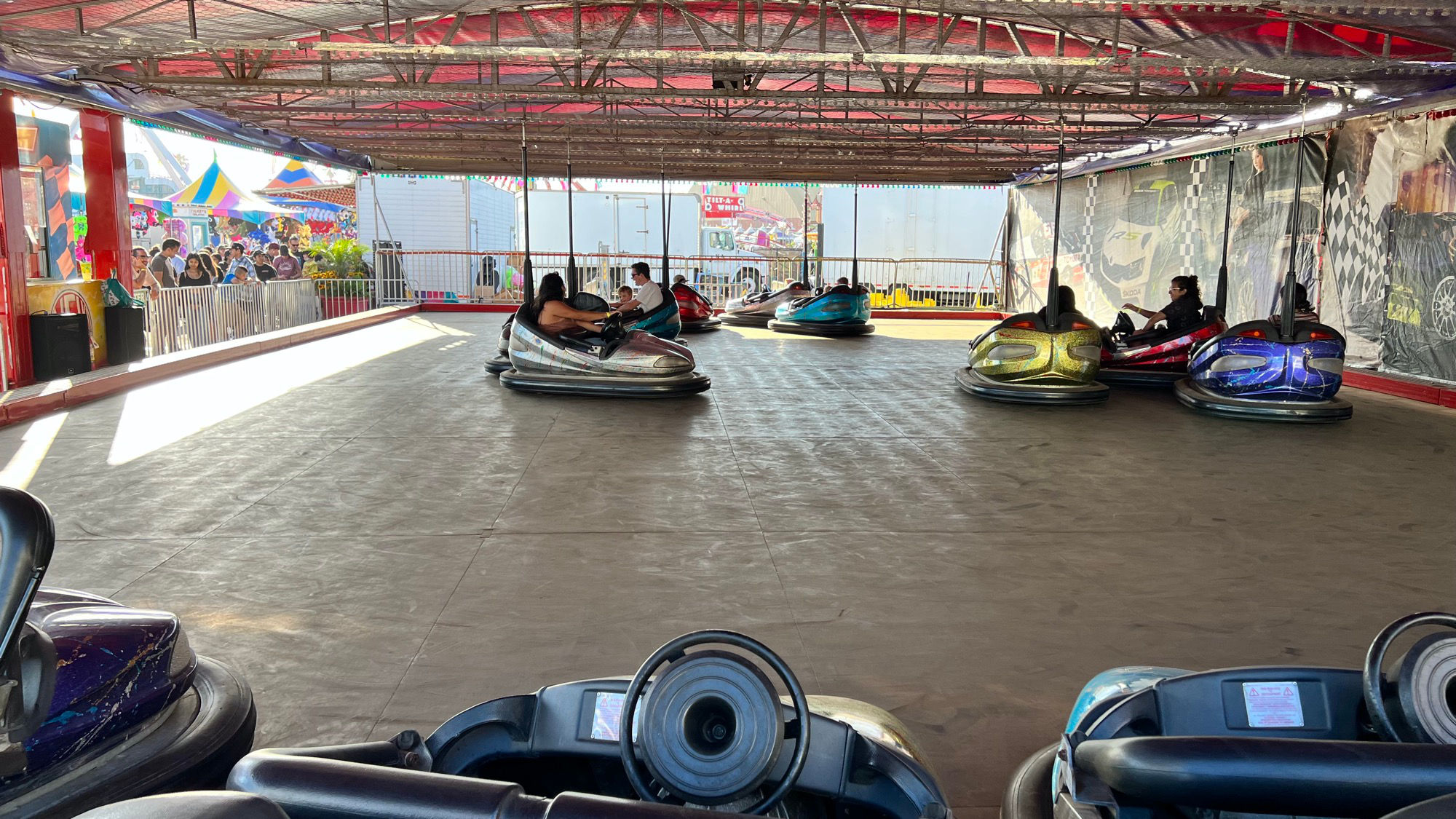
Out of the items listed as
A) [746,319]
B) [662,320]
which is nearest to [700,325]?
[746,319]

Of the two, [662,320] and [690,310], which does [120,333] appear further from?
[690,310]

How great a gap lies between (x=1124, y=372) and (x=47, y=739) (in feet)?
25.3

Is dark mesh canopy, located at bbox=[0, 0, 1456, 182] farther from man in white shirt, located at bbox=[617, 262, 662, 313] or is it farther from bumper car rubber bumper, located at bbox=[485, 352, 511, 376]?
bumper car rubber bumper, located at bbox=[485, 352, 511, 376]

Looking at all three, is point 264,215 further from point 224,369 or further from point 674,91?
point 674,91

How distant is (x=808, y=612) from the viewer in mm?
2883

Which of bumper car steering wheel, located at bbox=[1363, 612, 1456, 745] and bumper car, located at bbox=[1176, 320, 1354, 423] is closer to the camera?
bumper car steering wheel, located at bbox=[1363, 612, 1456, 745]

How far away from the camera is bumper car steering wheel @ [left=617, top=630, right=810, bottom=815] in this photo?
1.24 m

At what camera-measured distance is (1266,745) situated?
1.18 meters

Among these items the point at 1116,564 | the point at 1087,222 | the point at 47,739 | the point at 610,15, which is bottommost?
the point at 1116,564

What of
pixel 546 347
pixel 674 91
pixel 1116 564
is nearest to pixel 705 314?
pixel 674 91

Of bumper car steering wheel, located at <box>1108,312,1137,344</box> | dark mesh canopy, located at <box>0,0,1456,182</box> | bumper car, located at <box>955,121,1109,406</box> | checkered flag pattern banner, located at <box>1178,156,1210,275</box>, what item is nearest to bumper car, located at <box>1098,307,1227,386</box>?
bumper car steering wheel, located at <box>1108,312,1137,344</box>

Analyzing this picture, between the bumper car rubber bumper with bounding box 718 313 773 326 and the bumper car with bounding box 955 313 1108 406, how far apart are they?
6.60 meters

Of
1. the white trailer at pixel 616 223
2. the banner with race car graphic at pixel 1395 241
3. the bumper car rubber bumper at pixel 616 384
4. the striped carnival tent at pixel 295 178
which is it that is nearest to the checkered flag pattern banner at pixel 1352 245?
the banner with race car graphic at pixel 1395 241

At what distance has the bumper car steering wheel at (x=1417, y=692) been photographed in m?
1.33
